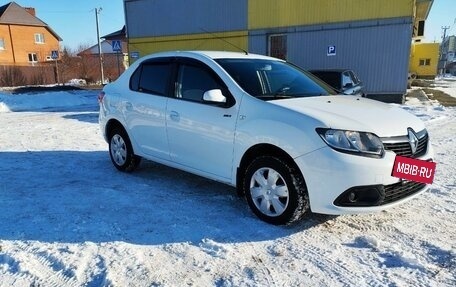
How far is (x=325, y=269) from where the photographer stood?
3125 mm

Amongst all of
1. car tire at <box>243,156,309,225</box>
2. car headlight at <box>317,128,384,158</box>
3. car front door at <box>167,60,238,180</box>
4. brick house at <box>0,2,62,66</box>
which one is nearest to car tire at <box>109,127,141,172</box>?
car front door at <box>167,60,238,180</box>

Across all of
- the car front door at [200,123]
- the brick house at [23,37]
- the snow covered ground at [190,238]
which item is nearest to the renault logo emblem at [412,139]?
the snow covered ground at [190,238]

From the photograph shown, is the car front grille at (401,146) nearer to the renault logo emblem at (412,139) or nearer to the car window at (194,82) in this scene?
the renault logo emblem at (412,139)

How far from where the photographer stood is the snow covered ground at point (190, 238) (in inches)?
119

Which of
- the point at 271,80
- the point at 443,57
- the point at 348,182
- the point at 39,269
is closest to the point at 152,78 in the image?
the point at 271,80

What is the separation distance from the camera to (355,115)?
12.3ft

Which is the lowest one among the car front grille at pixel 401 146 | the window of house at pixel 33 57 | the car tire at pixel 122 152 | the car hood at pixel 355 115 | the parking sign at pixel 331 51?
the car tire at pixel 122 152

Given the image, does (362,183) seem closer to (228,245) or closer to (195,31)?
(228,245)

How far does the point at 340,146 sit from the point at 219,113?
1389mm

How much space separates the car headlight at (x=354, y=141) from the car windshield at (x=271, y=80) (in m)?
0.87

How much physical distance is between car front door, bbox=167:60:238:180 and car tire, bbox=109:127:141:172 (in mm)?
1101

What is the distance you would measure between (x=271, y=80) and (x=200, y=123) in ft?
3.14

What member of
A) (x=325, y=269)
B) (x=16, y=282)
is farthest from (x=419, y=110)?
(x=16, y=282)

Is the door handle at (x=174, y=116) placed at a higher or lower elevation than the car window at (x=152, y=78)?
lower
